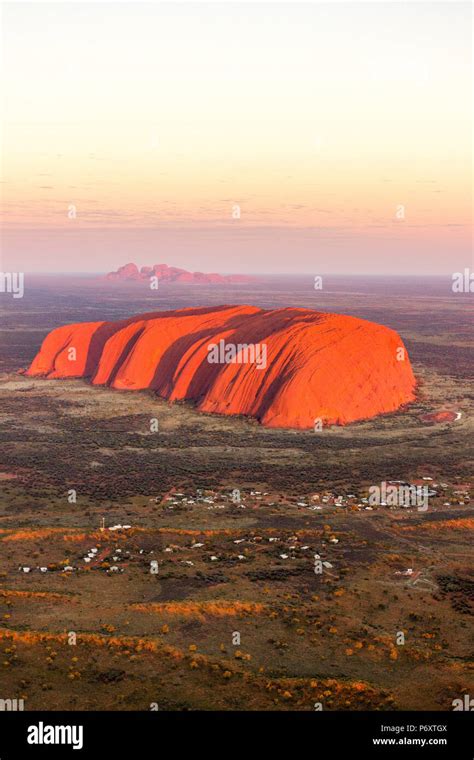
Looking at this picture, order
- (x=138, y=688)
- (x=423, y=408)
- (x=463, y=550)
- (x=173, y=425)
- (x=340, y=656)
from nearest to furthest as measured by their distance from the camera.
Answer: (x=138, y=688) → (x=340, y=656) → (x=463, y=550) → (x=173, y=425) → (x=423, y=408)

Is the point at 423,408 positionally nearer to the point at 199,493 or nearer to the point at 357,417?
the point at 357,417

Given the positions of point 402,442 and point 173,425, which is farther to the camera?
point 173,425

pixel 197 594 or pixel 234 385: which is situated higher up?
pixel 234 385

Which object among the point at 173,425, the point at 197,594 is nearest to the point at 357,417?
the point at 173,425
